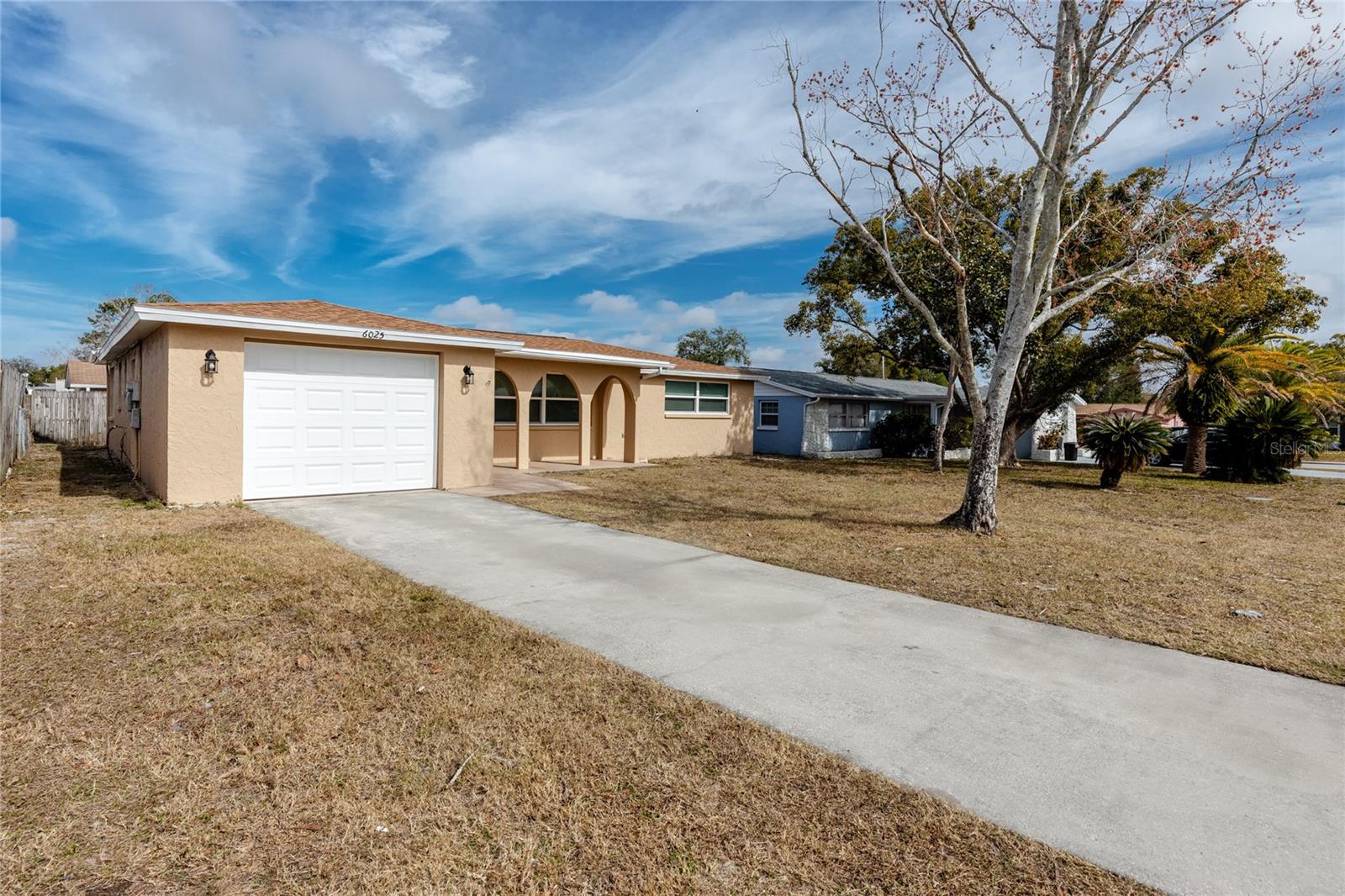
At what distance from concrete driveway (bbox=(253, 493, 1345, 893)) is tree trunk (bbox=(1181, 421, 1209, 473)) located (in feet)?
55.6

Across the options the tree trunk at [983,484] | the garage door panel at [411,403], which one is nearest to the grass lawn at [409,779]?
the tree trunk at [983,484]

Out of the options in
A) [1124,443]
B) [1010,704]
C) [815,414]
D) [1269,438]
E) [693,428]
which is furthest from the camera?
[815,414]

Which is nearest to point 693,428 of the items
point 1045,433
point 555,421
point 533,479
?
point 555,421

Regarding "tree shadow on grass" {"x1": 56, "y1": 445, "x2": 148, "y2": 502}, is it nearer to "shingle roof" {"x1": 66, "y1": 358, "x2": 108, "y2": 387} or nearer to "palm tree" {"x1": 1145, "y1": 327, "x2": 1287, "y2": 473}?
"shingle roof" {"x1": 66, "y1": 358, "x2": 108, "y2": 387}

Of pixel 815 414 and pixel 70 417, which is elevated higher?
pixel 815 414

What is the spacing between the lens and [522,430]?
16000 millimetres

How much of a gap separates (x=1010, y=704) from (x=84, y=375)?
47166 millimetres

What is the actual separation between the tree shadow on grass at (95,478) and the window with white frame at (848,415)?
20.2m

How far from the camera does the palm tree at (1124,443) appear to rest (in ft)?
47.9

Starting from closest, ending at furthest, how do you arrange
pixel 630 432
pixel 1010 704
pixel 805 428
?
pixel 1010 704 → pixel 630 432 → pixel 805 428

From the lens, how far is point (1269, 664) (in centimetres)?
439

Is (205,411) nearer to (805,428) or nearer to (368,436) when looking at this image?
(368,436)

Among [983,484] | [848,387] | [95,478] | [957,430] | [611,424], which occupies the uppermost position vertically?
[848,387]

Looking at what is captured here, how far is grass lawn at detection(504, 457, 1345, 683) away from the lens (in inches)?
210
